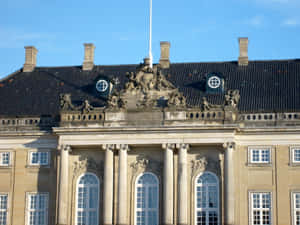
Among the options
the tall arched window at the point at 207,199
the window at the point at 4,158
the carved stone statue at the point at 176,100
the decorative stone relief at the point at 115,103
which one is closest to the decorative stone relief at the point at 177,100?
the carved stone statue at the point at 176,100

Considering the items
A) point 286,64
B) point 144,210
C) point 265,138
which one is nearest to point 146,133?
point 144,210

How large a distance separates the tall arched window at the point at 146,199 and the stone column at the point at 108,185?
1587mm

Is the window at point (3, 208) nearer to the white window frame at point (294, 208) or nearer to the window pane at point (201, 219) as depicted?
the window pane at point (201, 219)

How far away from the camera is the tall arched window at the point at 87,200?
41875 mm

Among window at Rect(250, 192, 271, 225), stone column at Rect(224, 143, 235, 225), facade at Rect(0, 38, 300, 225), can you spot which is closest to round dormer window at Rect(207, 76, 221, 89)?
facade at Rect(0, 38, 300, 225)

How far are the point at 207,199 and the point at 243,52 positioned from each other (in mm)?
11870

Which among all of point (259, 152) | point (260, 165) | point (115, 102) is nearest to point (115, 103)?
point (115, 102)

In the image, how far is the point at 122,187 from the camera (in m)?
41.2

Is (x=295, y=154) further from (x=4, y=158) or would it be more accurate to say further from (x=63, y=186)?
(x=4, y=158)

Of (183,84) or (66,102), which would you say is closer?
(66,102)

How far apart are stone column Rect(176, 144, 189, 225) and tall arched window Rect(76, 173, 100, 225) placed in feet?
16.8

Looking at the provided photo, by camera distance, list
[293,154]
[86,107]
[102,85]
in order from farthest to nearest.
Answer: [102,85], [86,107], [293,154]

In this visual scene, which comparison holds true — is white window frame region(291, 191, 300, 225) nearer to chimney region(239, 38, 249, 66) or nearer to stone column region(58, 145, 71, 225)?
chimney region(239, 38, 249, 66)

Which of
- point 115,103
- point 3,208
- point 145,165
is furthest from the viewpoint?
point 3,208
